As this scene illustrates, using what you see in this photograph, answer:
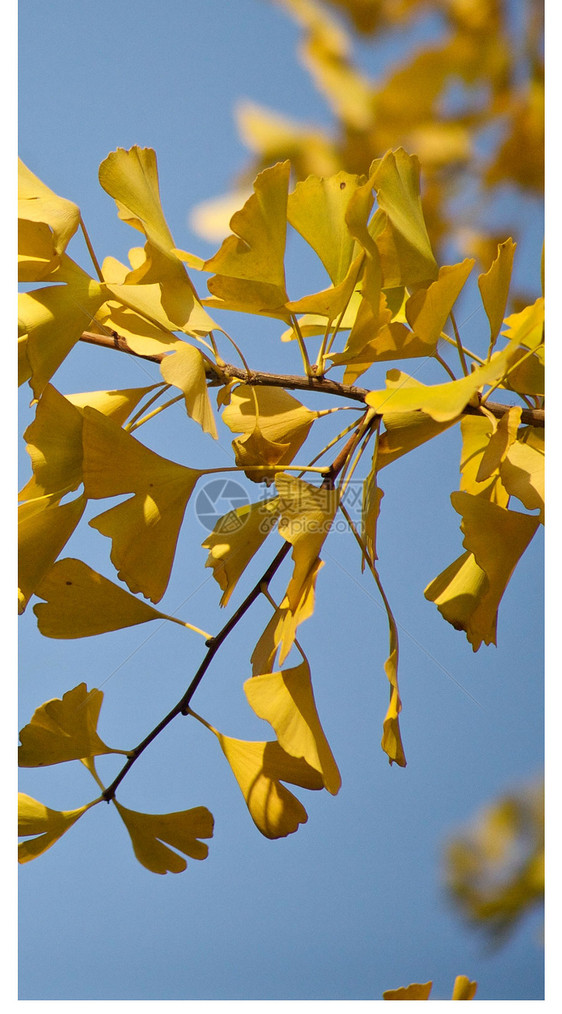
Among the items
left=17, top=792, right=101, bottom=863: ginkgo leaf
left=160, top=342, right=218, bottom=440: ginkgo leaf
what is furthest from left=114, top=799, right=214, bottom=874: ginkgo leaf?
left=160, top=342, right=218, bottom=440: ginkgo leaf

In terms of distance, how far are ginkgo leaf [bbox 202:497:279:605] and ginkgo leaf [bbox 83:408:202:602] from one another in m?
0.01

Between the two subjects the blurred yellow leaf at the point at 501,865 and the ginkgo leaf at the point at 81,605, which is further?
the blurred yellow leaf at the point at 501,865

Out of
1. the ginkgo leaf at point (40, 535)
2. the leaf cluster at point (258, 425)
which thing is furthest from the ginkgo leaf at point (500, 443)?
the ginkgo leaf at point (40, 535)

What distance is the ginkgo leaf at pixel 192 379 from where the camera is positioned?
0.17 m

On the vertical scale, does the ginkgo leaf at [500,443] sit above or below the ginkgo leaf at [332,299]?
below

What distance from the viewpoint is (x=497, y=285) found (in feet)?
0.68

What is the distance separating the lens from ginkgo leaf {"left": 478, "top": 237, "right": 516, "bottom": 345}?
203 millimetres

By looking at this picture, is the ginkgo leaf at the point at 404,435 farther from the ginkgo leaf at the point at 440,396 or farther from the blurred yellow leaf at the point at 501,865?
the blurred yellow leaf at the point at 501,865

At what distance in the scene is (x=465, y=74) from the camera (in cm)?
20

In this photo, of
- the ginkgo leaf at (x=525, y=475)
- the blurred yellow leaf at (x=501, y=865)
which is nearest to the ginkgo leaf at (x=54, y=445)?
the ginkgo leaf at (x=525, y=475)

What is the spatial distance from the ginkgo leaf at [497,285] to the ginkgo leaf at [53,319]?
0.09 meters

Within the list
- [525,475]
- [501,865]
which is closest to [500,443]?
[525,475]

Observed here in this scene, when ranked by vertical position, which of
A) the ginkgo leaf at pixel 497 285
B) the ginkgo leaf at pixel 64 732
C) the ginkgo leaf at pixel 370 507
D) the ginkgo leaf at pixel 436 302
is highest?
the ginkgo leaf at pixel 497 285
